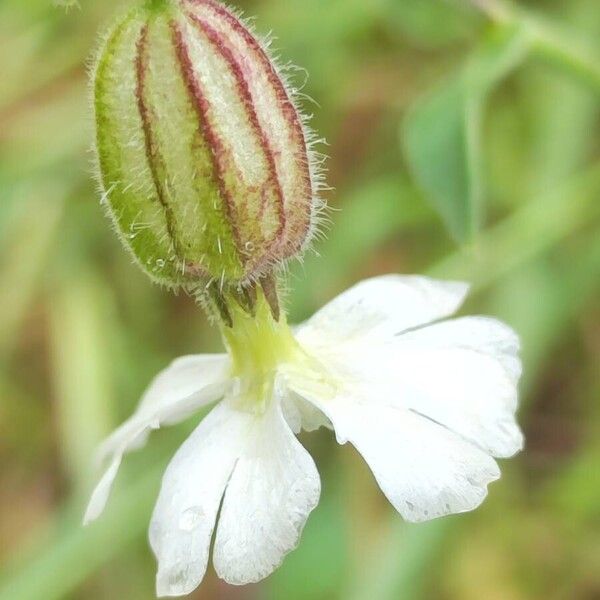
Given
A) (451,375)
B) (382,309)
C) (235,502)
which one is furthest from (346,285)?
(235,502)

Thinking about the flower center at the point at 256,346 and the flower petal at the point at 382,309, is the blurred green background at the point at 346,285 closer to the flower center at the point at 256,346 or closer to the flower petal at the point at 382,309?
the flower petal at the point at 382,309

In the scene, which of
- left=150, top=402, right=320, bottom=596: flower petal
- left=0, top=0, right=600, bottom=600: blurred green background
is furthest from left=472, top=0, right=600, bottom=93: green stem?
left=150, top=402, right=320, bottom=596: flower petal

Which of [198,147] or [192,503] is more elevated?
[198,147]

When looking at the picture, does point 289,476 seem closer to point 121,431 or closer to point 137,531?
point 121,431

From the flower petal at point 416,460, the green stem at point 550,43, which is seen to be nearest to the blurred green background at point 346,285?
the green stem at point 550,43

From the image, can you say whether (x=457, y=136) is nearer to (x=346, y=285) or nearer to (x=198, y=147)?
(x=198, y=147)

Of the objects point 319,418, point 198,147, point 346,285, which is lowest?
point 346,285
